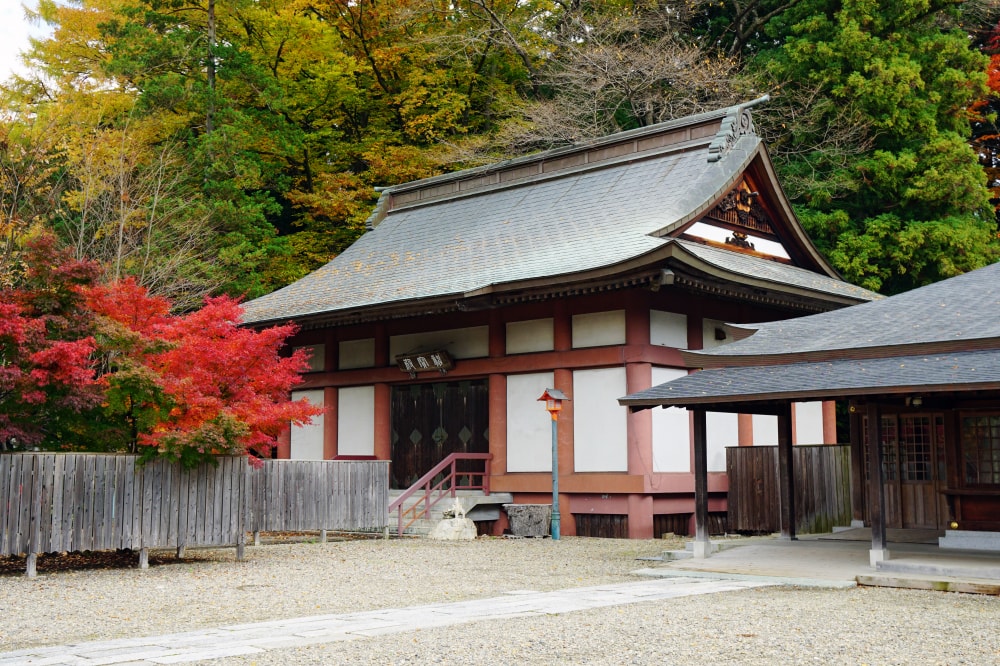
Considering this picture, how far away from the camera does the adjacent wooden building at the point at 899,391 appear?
11.9 m

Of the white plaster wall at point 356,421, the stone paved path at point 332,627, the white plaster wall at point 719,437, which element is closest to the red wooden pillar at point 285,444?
the white plaster wall at point 356,421

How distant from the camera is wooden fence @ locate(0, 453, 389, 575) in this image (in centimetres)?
1259

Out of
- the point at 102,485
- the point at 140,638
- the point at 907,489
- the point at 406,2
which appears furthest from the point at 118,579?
the point at 406,2

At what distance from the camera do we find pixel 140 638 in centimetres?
815

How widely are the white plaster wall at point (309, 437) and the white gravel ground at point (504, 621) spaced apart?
28.0 ft

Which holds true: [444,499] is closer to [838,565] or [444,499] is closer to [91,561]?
[91,561]

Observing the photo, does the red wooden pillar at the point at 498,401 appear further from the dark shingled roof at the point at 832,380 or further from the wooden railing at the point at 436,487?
the dark shingled roof at the point at 832,380

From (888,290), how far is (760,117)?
607 cm

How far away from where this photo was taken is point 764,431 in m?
21.0

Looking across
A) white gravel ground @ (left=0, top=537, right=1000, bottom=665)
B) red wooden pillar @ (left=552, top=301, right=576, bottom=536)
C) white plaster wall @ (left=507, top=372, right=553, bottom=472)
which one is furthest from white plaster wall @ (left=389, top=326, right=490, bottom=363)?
white gravel ground @ (left=0, top=537, right=1000, bottom=665)

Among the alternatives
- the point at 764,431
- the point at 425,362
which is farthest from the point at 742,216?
the point at 425,362

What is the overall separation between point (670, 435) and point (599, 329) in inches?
92.3

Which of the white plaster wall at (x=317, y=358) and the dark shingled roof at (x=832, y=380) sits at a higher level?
the white plaster wall at (x=317, y=358)

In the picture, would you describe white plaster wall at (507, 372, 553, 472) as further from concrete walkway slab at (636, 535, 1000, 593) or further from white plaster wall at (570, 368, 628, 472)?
concrete walkway slab at (636, 535, 1000, 593)
